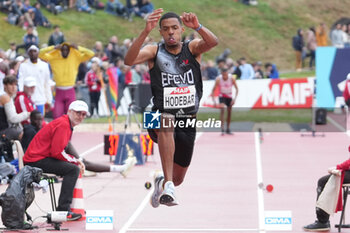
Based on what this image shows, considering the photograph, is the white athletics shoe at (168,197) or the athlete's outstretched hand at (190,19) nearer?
the athlete's outstretched hand at (190,19)

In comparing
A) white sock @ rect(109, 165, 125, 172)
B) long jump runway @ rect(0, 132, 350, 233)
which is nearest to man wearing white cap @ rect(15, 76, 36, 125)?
long jump runway @ rect(0, 132, 350, 233)

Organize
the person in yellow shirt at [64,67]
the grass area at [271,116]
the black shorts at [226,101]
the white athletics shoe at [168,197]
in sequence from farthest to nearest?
the grass area at [271,116], the black shorts at [226,101], the person in yellow shirt at [64,67], the white athletics shoe at [168,197]

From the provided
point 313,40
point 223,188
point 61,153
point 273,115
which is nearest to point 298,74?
point 313,40

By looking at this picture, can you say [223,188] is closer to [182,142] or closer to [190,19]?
[182,142]

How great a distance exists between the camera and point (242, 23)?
46094 mm

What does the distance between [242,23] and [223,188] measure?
103 feet

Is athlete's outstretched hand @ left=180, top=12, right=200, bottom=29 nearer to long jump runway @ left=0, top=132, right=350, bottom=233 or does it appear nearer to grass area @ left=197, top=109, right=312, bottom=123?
long jump runway @ left=0, top=132, right=350, bottom=233

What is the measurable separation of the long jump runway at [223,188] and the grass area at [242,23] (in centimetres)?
1552

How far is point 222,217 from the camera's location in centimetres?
1255

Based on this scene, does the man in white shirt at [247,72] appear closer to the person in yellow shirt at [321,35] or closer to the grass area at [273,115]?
the grass area at [273,115]

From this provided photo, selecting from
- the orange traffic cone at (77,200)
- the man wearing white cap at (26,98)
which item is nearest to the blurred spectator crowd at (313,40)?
the man wearing white cap at (26,98)

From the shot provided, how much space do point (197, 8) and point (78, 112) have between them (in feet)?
110

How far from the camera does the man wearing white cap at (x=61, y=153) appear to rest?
12000 millimetres

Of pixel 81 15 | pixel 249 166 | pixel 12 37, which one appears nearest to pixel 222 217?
pixel 249 166
